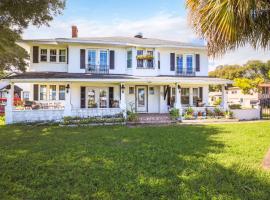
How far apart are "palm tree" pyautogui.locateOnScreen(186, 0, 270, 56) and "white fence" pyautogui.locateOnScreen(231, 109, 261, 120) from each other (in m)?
14.9

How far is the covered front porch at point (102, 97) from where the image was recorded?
18695 mm

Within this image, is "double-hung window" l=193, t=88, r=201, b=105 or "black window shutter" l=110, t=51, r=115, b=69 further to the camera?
"double-hung window" l=193, t=88, r=201, b=105

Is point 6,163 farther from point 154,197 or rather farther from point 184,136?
point 184,136

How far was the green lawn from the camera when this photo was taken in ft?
18.0

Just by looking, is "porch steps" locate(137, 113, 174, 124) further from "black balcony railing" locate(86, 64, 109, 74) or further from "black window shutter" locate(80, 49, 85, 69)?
"black window shutter" locate(80, 49, 85, 69)

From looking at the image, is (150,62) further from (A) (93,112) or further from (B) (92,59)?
(A) (93,112)

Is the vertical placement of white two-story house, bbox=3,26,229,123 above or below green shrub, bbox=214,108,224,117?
above

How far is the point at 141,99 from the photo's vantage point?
23719 millimetres

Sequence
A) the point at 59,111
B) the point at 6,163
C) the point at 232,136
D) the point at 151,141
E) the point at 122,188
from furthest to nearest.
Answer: the point at 59,111
the point at 232,136
the point at 151,141
the point at 6,163
the point at 122,188

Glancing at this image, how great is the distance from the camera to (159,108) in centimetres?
2389

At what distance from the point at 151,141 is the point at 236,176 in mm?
5172

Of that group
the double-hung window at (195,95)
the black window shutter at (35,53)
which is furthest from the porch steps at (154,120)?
the black window shutter at (35,53)

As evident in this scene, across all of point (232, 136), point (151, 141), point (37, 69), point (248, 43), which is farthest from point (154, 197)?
point (37, 69)

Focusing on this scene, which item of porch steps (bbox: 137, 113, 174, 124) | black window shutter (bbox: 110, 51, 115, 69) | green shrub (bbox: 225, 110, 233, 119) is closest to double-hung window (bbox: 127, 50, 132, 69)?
black window shutter (bbox: 110, 51, 115, 69)
